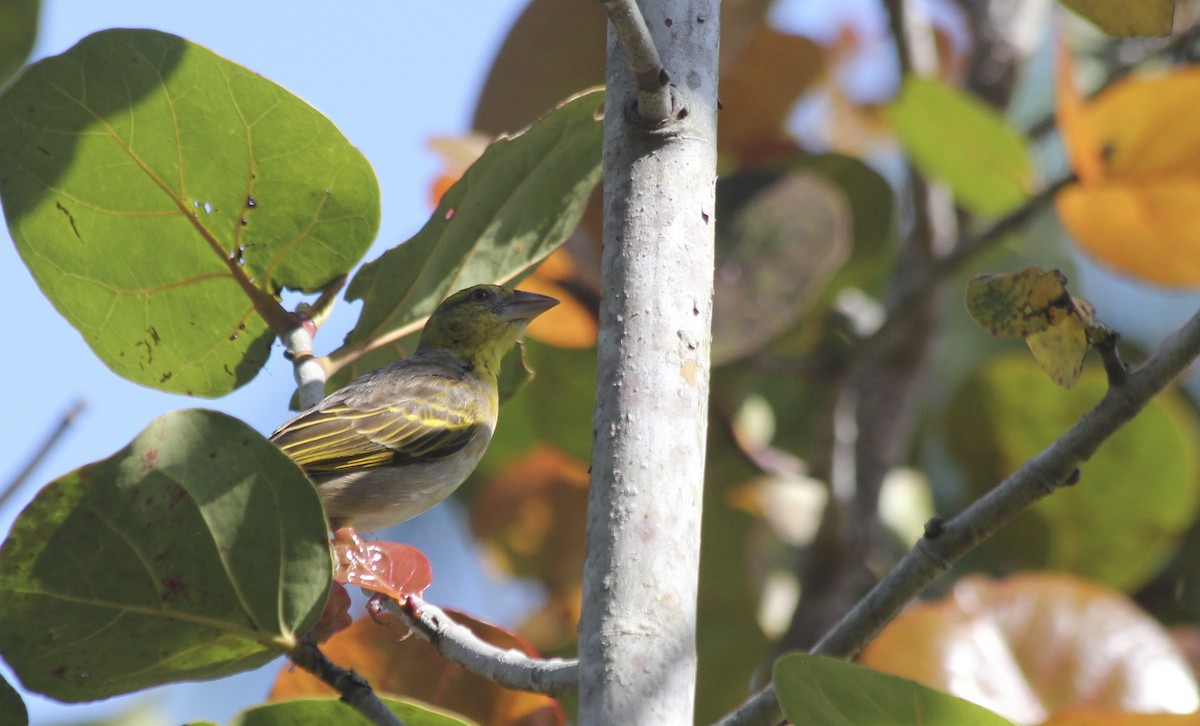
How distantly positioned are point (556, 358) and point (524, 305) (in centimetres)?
24

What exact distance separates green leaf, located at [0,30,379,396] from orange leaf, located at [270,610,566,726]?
0.50 m

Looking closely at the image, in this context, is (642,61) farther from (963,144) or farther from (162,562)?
(963,144)

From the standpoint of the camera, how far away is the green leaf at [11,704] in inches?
62.7

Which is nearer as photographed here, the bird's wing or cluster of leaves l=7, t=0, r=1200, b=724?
cluster of leaves l=7, t=0, r=1200, b=724

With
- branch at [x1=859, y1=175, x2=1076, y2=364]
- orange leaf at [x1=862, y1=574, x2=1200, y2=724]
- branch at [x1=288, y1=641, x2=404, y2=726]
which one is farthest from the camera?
branch at [x1=859, y1=175, x2=1076, y2=364]

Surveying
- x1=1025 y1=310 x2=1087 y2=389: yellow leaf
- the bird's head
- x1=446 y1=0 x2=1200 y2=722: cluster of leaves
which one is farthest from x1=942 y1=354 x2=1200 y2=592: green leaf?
x1=1025 y1=310 x2=1087 y2=389: yellow leaf

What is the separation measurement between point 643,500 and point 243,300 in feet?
3.46

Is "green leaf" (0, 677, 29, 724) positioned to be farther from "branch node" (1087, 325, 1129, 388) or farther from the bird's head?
the bird's head

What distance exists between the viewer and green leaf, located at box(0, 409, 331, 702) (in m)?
1.55

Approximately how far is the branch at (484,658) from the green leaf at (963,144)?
5.76 ft

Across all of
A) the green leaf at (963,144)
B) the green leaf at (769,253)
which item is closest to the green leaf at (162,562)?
the green leaf at (769,253)

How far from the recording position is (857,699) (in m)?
1.44

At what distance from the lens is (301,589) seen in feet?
5.34

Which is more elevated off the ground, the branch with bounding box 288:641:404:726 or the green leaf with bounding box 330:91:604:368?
the green leaf with bounding box 330:91:604:368
